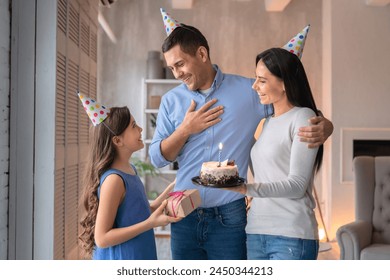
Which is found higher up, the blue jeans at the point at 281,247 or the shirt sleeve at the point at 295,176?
the shirt sleeve at the point at 295,176

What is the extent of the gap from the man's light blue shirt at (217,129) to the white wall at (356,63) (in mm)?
750

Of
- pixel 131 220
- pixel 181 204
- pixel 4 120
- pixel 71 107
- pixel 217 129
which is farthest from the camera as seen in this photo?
pixel 71 107

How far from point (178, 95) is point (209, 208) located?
14.7 inches

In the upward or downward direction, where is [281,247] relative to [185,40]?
downward

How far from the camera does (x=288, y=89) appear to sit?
1.32 m

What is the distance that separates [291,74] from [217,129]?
0.29 metres

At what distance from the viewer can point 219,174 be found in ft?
4.21

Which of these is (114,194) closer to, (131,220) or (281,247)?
(131,220)

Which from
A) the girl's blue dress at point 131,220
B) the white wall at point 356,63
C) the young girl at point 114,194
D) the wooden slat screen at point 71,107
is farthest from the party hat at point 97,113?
the white wall at point 356,63

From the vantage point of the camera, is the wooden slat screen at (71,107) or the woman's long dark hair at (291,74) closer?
the woman's long dark hair at (291,74)

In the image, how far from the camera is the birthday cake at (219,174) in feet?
4.20

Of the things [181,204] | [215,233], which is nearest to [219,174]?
[181,204]

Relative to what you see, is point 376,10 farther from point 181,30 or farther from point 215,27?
point 181,30

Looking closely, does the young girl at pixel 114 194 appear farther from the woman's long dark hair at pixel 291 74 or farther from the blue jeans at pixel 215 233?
the woman's long dark hair at pixel 291 74
